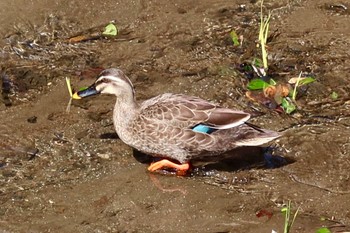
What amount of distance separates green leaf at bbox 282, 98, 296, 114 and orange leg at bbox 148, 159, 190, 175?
3.91 feet

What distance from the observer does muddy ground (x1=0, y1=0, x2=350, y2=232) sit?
22.4 feet

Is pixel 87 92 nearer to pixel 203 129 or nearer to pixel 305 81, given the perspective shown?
pixel 203 129

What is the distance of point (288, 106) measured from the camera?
26.3 feet

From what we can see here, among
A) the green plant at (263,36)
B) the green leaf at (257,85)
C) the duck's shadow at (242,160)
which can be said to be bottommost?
the duck's shadow at (242,160)

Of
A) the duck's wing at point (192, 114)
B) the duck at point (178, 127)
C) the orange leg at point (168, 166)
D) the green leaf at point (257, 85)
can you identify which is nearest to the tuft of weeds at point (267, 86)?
the green leaf at point (257, 85)

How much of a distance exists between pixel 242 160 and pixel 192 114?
0.64 m

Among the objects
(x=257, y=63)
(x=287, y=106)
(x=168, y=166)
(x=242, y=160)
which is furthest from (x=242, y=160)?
(x=257, y=63)

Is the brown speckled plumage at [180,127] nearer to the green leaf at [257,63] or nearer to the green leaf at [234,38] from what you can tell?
the green leaf at [257,63]

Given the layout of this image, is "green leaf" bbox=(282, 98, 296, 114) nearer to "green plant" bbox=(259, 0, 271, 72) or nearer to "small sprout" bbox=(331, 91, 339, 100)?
"small sprout" bbox=(331, 91, 339, 100)

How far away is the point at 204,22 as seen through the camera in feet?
30.6

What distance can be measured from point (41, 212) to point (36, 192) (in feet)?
0.81

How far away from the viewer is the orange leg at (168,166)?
7305 millimetres

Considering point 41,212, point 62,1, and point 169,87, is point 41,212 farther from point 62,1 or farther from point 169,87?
point 62,1

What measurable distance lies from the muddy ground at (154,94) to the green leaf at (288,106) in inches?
3.1
